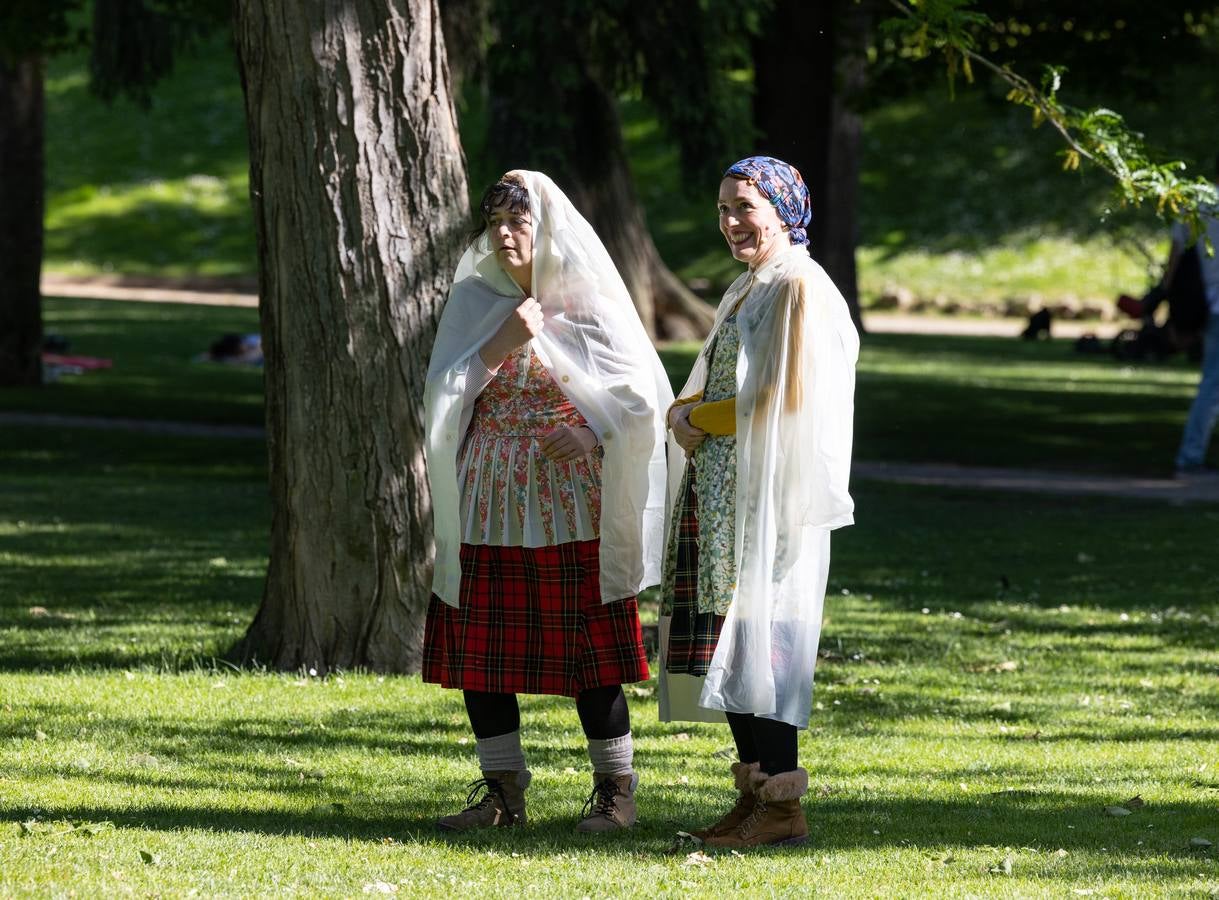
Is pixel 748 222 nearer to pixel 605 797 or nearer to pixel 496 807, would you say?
pixel 605 797

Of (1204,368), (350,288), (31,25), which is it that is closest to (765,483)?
(350,288)

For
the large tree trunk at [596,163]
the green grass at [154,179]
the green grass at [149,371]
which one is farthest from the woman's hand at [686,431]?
the green grass at [154,179]

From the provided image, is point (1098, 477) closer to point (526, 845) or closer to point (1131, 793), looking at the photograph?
point (1131, 793)

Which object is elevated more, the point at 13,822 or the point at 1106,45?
the point at 1106,45

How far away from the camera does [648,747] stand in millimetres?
6484

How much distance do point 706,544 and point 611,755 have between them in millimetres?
757

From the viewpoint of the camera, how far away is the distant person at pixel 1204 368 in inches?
504

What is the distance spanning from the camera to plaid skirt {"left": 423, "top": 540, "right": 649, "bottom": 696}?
16.5 feet

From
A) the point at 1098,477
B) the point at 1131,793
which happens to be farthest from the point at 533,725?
the point at 1098,477

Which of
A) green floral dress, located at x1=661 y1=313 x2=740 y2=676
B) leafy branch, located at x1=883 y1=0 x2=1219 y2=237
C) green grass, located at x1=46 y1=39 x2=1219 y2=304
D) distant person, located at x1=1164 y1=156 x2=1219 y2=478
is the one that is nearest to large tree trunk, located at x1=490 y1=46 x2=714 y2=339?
distant person, located at x1=1164 y1=156 x2=1219 y2=478

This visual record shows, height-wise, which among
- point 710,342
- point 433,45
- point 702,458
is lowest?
point 702,458

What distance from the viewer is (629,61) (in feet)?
57.2

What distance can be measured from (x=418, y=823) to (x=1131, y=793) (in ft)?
7.63

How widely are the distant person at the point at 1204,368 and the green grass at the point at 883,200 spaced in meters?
18.1
